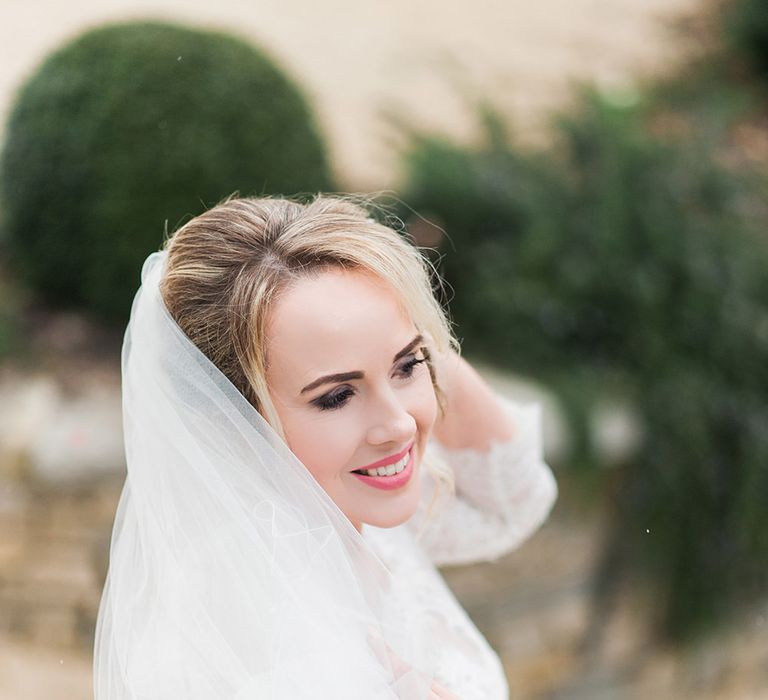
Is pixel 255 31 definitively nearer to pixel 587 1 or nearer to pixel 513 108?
pixel 513 108

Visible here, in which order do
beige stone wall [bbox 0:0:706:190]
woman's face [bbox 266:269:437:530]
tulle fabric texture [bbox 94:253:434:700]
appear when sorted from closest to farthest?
1. tulle fabric texture [bbox 94:253:434:700]
2. woman's face [bbox 266:269:437:530]
3. beige stone wall [bbox 0:0:706:190]

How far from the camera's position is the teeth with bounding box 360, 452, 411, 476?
5.66 feet

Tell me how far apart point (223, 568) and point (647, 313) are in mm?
3090

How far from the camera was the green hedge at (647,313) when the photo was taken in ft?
13.8

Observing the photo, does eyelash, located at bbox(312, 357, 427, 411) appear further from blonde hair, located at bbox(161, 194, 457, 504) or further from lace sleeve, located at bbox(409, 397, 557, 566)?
lace sleeve, located at bbox(409, 397, 557, 566)

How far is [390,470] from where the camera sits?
1.73 meters

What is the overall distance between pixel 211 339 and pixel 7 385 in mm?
2517

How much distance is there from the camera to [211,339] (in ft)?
5.52

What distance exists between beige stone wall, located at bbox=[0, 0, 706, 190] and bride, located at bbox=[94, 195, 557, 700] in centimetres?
393

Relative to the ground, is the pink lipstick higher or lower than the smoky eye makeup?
lower

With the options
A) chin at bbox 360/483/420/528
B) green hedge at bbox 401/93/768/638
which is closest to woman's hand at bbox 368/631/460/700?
chin at bbox 360/483/420/528

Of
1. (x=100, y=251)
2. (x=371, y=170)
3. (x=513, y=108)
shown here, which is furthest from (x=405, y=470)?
(x=513, y=108)

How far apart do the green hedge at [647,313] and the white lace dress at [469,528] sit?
1901 millimetres

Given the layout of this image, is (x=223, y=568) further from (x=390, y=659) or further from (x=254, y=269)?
(x=254, y=269)
